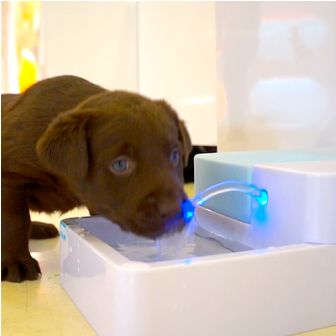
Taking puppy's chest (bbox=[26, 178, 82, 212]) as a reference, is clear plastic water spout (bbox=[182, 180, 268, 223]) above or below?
above

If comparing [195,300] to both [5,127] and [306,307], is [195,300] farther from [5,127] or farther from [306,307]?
[5,127]

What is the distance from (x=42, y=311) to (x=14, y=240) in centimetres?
27

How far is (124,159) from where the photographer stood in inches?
45.1

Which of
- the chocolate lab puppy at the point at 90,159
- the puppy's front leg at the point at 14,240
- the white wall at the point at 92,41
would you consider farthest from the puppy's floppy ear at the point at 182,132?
the white wall at the point at 92,41

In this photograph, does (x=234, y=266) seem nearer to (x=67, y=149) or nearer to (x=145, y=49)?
(x=67, y=149)

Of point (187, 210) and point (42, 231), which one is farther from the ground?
point (187, 210)

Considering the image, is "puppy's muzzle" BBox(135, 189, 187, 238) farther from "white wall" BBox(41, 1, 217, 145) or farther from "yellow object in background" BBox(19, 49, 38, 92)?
"yellow object in background" BBox(19, 49, 38, 92)

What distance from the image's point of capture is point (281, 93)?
221cm

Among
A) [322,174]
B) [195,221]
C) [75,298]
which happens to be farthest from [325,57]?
[75,298]

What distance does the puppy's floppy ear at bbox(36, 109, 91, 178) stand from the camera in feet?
3.86

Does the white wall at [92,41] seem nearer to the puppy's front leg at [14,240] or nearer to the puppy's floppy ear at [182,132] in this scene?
the puppy's front leg at [14,240]

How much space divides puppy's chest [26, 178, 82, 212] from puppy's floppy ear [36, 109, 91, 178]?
234 millimetres

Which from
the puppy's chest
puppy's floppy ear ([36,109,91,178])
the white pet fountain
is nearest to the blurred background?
the white pet fountain

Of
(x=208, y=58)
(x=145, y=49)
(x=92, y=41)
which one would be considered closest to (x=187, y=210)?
(x=208, y=58)
